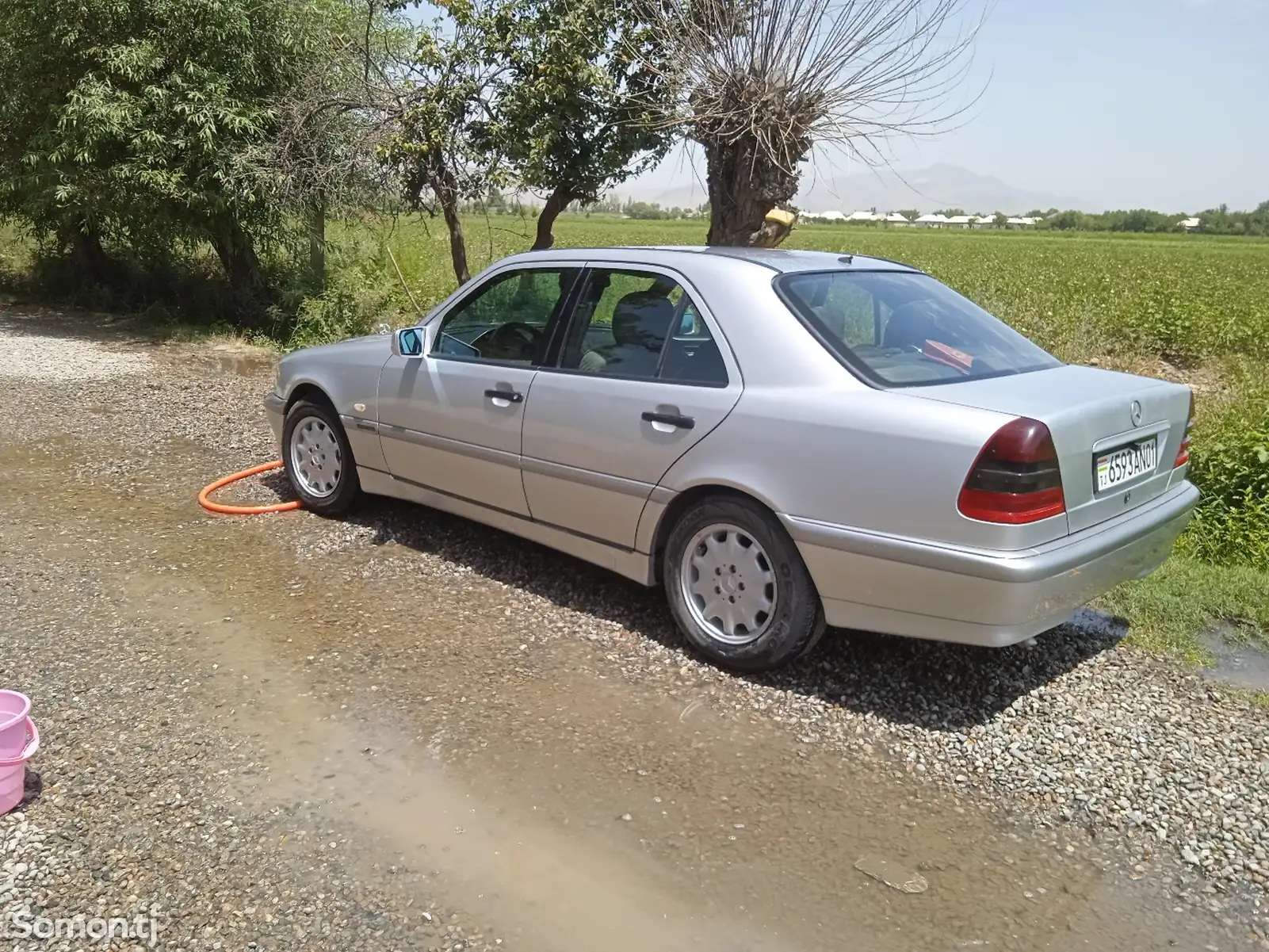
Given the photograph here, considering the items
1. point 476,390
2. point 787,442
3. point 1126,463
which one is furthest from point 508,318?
point 1126,463

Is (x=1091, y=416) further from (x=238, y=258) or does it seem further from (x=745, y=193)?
(x=238, y=258)

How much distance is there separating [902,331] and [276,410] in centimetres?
410

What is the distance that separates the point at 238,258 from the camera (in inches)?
580

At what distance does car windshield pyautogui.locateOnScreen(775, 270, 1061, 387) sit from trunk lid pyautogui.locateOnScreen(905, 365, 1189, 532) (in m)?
0.14

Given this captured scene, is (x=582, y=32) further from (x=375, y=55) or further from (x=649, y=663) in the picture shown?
(x=649, y=663)

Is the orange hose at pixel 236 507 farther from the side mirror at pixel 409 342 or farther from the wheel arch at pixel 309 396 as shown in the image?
the side mirror at pixel 409 342

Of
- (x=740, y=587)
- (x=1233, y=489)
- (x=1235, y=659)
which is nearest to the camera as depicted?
(x=740, y=587)

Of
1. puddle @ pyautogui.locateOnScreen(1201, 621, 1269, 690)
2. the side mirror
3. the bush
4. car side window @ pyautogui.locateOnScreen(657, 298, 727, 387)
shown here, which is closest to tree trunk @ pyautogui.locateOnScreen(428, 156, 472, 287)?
the side mirror

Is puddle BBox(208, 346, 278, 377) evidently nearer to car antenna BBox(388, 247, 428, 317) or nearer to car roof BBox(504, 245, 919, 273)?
car antenna BBox(388, 247, 428, 317)

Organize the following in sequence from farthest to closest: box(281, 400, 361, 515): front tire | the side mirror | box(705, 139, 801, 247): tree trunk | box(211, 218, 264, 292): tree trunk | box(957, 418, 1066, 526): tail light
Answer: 1. box(211, 218, 264, 292): tree trunk
2. box(705, 139, 801, 247): tree trunk
3. box(281, 400, 361, 515): front tire
4. the side mirror
5. box(957, 418, 1066, 526): tail light

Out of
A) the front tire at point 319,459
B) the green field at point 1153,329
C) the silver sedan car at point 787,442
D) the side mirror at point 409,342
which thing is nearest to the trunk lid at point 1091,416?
the silver sedan car at point 787,442

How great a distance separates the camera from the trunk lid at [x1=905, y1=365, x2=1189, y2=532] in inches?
139

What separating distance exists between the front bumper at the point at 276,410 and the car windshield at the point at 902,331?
142 inches

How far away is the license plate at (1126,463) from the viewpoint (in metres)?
3.72
